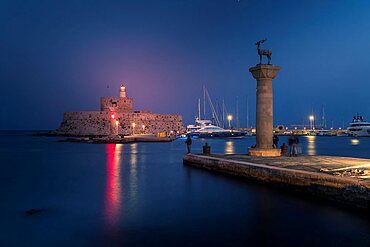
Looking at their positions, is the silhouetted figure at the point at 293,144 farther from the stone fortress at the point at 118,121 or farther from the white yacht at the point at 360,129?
the white yacht at the point at 360,129

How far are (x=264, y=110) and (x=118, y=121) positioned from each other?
5381 cm

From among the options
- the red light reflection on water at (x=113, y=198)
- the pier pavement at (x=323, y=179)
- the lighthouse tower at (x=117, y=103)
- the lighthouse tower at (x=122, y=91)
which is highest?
the lighthouse tower at (x=122, y=91)

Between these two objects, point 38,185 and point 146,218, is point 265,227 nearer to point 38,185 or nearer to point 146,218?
point 146,218

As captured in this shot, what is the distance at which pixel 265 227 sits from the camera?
678 centimetres

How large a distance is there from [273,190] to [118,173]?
26.2 ft

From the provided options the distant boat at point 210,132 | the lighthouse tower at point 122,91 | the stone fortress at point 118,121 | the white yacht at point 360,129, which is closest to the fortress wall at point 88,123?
the stone fortress at point 118,121

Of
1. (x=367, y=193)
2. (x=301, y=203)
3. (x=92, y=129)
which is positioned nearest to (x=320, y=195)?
(x=301, y=203)

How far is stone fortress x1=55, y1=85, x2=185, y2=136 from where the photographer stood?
219 feet

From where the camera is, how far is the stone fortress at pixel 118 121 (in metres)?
66.8

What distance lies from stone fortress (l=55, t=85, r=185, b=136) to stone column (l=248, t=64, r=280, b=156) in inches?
2028

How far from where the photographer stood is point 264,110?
14.2m

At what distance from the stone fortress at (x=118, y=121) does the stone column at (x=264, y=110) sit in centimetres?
5152

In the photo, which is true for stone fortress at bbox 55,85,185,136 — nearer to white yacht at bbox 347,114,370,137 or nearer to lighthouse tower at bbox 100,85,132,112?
lighthouse tower at bbox 100,85,132,112

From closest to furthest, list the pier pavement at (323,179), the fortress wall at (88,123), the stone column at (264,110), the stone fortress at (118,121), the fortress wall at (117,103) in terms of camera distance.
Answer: the pier pavement at (323,179)
the stone column at (264,110)
the stone fortress at (118,121)
the fortress wall at (88,123)
the fortress wall at (117,103)
